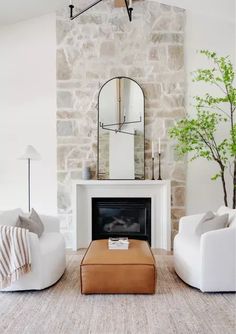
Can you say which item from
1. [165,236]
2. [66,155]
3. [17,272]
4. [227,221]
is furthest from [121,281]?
[66,155]

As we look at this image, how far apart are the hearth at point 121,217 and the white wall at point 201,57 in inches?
28.6

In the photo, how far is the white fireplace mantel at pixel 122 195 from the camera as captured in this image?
204 inches

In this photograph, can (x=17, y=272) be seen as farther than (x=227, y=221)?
No

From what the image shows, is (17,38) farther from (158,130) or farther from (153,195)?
(153,195)

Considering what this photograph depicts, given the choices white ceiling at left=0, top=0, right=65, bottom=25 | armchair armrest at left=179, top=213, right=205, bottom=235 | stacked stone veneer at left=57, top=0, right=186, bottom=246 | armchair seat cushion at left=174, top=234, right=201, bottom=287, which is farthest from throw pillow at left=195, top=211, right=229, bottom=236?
white ceiling at left=0, top=0, right=65, bottom=25

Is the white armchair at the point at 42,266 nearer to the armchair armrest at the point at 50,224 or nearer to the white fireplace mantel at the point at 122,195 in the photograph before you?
the armchair armrest at the point at 50,224

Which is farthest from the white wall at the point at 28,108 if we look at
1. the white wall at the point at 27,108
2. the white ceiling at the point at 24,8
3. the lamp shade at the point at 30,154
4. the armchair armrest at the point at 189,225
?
the armchair armrest at the point at 189,225

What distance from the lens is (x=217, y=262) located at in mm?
3225

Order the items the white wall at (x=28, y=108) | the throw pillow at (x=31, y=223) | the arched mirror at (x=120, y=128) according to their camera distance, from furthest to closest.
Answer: the white wall at (x=28, y=108) → the arched mirror at (x=120, y=128) → the throw pillow at (x=31, y=223)

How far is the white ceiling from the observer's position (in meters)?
5.02

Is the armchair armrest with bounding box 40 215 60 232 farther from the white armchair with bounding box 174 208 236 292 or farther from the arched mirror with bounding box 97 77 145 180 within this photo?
the white armchair with bounding box 174 208 236 292

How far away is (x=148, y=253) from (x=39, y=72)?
3482mm

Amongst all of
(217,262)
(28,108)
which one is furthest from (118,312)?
(28,108)

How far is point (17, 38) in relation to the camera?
5.52 m
